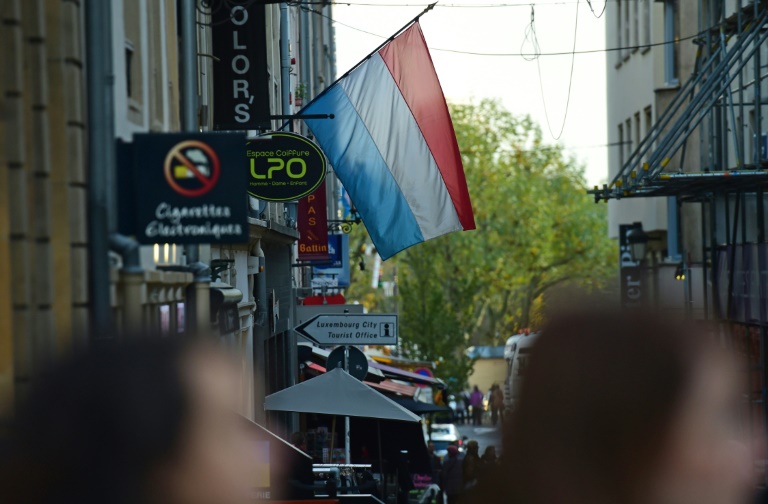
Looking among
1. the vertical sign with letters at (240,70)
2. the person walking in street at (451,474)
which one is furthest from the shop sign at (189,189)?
the person walking in street at (451,474)

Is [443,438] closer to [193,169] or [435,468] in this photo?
[435,468]

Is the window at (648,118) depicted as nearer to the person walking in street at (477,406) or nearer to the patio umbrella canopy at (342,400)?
the person walking in street at (477,406)

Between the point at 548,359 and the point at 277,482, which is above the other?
the point at 548,359

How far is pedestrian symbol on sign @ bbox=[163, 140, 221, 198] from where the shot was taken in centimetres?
806

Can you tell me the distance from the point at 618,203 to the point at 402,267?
2052 cm

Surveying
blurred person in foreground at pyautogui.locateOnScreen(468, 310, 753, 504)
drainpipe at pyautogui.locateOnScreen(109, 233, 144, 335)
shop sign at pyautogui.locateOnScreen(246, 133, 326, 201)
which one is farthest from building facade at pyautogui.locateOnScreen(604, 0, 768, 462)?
blurred person in foreground at pyautogui.locateOnScreen(468, 310, 753, 504)

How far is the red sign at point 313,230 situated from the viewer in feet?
85.1

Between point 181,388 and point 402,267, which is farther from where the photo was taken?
point 402,267

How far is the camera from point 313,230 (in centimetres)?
2623

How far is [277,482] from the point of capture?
12.0 m

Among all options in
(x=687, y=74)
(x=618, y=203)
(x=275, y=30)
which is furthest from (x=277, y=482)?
(x=618, y=203)

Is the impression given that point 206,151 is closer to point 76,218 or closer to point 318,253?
point 76,218

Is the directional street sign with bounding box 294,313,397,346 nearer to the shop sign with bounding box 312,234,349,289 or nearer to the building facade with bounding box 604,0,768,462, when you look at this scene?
the building facade with bounding box 604,0,768,462

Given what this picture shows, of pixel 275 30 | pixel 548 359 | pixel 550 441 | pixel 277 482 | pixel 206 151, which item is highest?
pixel 275 30
